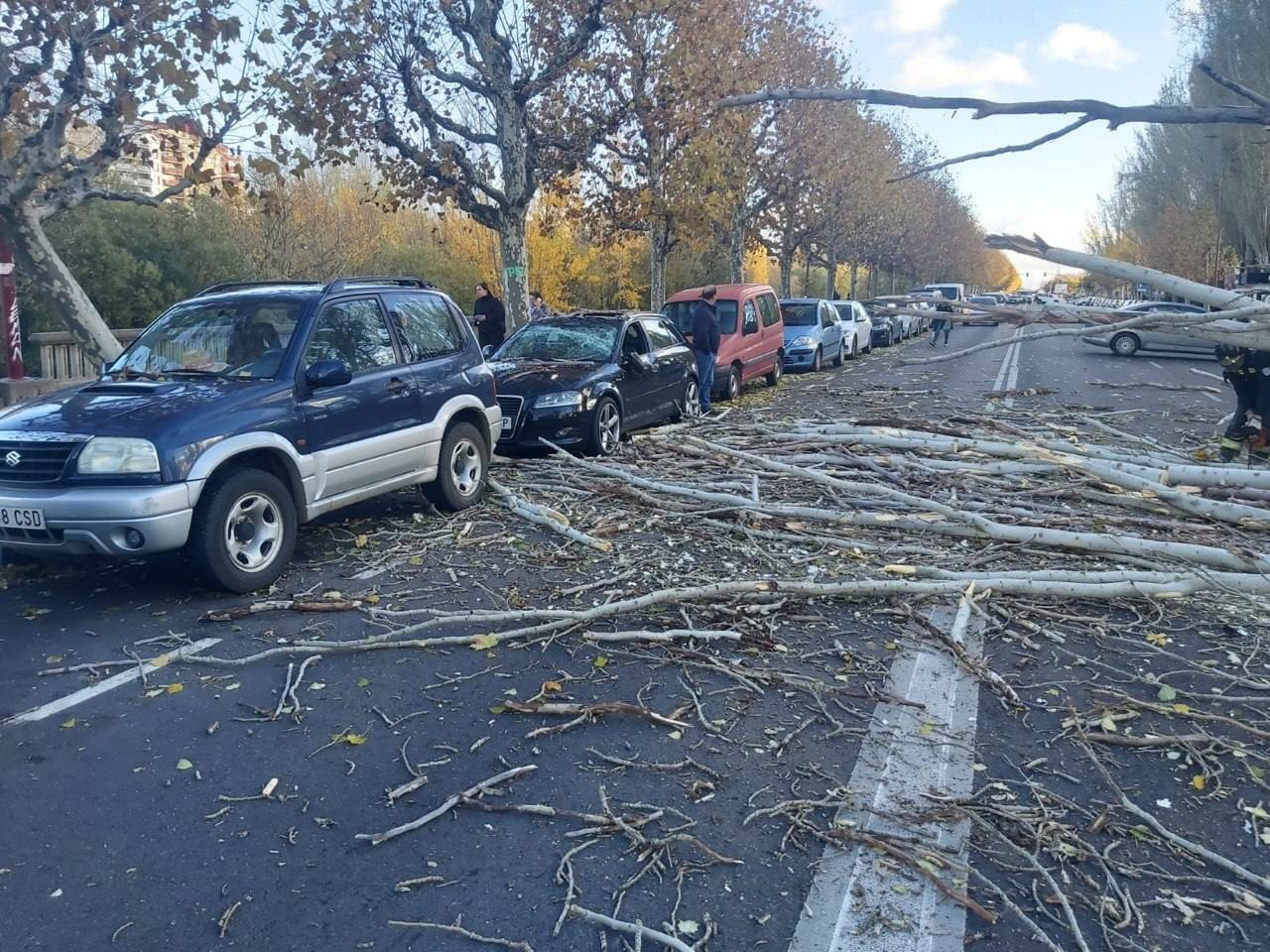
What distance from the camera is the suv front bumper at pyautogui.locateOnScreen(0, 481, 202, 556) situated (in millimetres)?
5395

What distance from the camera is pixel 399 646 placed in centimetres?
509

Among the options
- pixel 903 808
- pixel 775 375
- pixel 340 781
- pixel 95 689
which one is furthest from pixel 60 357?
pixel 903 808

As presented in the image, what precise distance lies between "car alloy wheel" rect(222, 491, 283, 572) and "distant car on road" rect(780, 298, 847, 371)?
1728cm

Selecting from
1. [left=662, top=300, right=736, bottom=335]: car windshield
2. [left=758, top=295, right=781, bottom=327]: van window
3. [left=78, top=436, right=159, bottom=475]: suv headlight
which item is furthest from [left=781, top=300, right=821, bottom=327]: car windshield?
[left=78, top=436, right=159, bottom=475]: suv headlight

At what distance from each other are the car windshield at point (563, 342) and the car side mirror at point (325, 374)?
490 cm

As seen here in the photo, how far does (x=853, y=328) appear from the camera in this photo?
27.0m

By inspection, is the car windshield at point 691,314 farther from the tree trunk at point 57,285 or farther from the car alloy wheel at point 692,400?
the tree trunk at point 57,285

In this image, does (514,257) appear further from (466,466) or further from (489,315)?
(466,466)

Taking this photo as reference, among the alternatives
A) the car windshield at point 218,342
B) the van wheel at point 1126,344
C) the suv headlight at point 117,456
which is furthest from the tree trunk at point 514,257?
the van wheel at point 1126,344

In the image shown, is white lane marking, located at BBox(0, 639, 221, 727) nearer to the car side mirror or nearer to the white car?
the car side mirror

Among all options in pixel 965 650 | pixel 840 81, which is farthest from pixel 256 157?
pixel 840 81

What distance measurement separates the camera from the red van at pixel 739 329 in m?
16.4

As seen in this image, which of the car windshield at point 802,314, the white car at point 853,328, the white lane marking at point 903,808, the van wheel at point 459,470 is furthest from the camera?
the white car at point 853,328

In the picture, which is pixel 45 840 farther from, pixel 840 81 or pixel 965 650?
pixel 840 81
